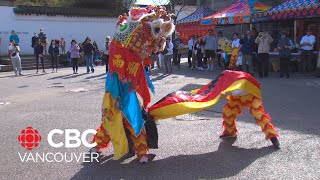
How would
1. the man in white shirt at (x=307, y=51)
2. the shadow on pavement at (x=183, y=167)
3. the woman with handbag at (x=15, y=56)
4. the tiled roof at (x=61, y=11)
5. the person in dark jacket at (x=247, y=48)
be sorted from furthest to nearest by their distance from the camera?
the tiled roof at (x=61, y=11)
the woman with handbag at (x=15, y=56)
the person in dark jacket at (x=247, y=48)
the man in white shirt at (x=307, y=51)
the shadow on pavement at (x=183, y=167)

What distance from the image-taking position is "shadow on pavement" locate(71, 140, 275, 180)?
4.81 metres

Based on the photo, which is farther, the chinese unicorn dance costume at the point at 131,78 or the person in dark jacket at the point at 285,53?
the person in dark jacket at the point at 285,53

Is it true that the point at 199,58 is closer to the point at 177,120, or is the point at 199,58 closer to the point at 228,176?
the point at 177,120

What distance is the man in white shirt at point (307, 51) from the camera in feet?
51.9

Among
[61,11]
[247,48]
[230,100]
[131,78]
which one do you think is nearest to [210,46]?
[247,48]

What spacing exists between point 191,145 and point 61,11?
24.3m

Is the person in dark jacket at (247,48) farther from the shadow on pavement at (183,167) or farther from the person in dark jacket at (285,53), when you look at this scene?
the shadow on pavement at (183,167)

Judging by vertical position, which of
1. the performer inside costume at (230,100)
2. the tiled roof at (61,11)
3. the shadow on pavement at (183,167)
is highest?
the tiled roof at (61,11)

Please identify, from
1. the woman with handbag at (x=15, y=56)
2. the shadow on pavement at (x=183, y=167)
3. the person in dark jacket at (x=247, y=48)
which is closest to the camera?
the shadow on pavement at (x=183, y=167)

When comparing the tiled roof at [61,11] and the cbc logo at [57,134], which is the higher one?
the tiled roof at [61,11]

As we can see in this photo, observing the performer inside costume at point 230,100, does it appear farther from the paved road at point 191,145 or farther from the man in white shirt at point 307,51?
the man in white shirt at point 307,51

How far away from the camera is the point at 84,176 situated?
4.84 meters

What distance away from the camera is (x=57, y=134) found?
688 centimetres

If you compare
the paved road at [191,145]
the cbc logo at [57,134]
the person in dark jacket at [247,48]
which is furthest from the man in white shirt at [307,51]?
the cbc logo at [57,134]
